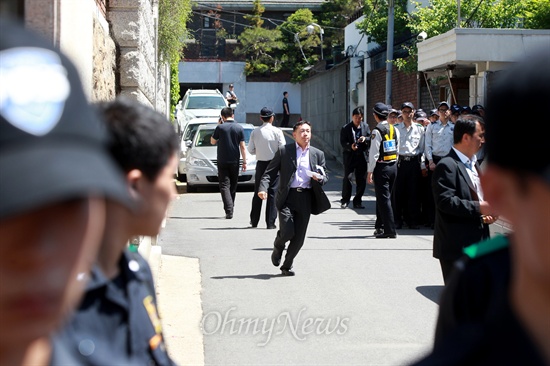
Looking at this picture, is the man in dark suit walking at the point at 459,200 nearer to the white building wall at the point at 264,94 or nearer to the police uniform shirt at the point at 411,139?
the police uniform shirt at the point at 411,139

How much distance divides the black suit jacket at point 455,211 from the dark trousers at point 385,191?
6.48 m

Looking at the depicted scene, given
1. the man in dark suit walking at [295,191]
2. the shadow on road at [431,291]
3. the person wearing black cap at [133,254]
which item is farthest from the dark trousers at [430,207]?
the person wearing black cap at [133,254]

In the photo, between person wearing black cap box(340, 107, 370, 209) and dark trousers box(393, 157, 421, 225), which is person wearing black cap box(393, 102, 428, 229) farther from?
person wearing black cap box(340, 107, 370, 209)

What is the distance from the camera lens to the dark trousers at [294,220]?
33.4 ft

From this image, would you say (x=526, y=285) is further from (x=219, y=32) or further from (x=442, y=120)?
(x=219, y=32)

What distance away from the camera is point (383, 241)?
13391 mm

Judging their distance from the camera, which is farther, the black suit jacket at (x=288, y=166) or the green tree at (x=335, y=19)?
the green tree at (x=335, y=19)

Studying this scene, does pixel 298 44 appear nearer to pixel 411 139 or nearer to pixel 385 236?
pixel 411 139

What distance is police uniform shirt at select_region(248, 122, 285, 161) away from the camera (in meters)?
14.9

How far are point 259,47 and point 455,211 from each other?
40948mm

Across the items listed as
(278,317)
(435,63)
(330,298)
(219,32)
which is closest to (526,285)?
(278,317)

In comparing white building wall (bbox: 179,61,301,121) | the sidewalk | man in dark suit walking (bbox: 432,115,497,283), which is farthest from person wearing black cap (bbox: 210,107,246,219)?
white building wall (bbox: 179,61,301,121)

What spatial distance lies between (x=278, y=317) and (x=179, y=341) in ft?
4.02

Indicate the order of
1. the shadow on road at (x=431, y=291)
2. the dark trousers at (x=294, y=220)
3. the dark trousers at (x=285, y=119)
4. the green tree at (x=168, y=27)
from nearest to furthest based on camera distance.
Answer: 1. the shadow on road at (x=431, y=291)
2. the dark trousers at (x=294, y=220)
3. the green tree at (x=168, y=27)
4. the dark trousers at (x=285, y=119)
